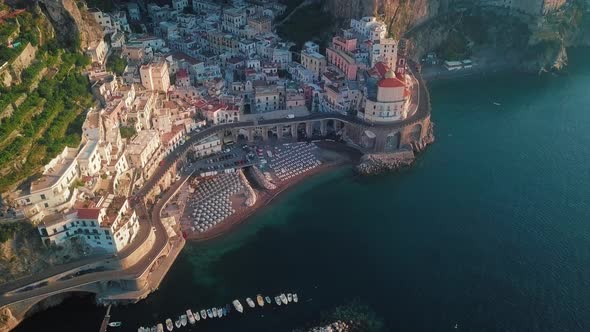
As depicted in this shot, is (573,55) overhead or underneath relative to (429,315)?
overhead

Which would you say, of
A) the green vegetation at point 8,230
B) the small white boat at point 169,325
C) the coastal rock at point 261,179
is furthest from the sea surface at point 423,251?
the green vegetation at point 8,230

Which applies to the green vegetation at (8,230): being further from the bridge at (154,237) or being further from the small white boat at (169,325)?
the small white boat at (169,325)

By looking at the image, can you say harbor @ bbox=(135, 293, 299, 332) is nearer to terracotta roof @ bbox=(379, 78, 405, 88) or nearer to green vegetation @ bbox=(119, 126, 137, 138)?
green vegetation @ bbox=(119, 126, 137, 138)

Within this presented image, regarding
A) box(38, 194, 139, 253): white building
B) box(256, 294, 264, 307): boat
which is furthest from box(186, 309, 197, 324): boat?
box(38, 194, 139, 253): white building

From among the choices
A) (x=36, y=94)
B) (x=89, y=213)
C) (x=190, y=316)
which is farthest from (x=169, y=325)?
(x=36, y=94)

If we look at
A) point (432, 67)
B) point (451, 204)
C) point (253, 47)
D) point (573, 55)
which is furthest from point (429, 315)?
point (573, 55)

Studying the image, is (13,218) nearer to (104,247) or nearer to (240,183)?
(104,247)

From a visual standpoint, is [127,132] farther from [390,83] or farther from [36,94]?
[390,83]
